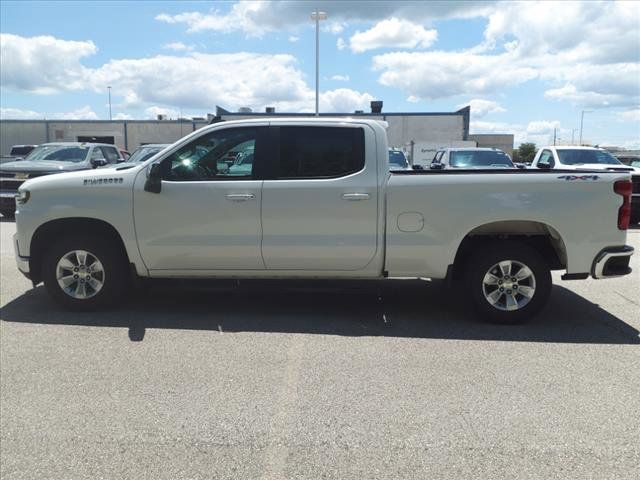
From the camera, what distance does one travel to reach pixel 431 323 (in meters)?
5.71

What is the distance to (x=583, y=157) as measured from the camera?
14922mm

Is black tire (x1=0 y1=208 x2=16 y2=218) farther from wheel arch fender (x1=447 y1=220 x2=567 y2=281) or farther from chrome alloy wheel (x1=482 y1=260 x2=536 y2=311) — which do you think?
chrome alloy wheel (x1=482 y1=260 x2=536 y2=311)

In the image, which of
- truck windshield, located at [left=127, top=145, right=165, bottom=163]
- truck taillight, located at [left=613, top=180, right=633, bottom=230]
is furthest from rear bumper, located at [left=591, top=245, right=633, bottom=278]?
truck windshield, located at [left=127, top=145, right=165, bottom=163]

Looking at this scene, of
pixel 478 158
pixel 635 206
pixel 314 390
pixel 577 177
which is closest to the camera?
Answer: pixel 314 390

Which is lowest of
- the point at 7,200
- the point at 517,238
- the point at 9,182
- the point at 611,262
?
the point at 7,200

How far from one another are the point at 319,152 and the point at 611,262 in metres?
3.05

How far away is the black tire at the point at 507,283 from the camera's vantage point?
554 centimetres

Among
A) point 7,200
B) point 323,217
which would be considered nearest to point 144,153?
point 7,200

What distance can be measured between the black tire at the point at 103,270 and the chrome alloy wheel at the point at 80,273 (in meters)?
0.03

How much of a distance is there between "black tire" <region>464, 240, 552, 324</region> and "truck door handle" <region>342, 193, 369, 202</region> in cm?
125

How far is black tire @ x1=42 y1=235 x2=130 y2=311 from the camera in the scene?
582 cm

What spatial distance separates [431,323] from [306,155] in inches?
83.1

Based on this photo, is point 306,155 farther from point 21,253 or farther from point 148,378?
point 21,253

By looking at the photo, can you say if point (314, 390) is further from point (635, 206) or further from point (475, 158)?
point (475, 158)
